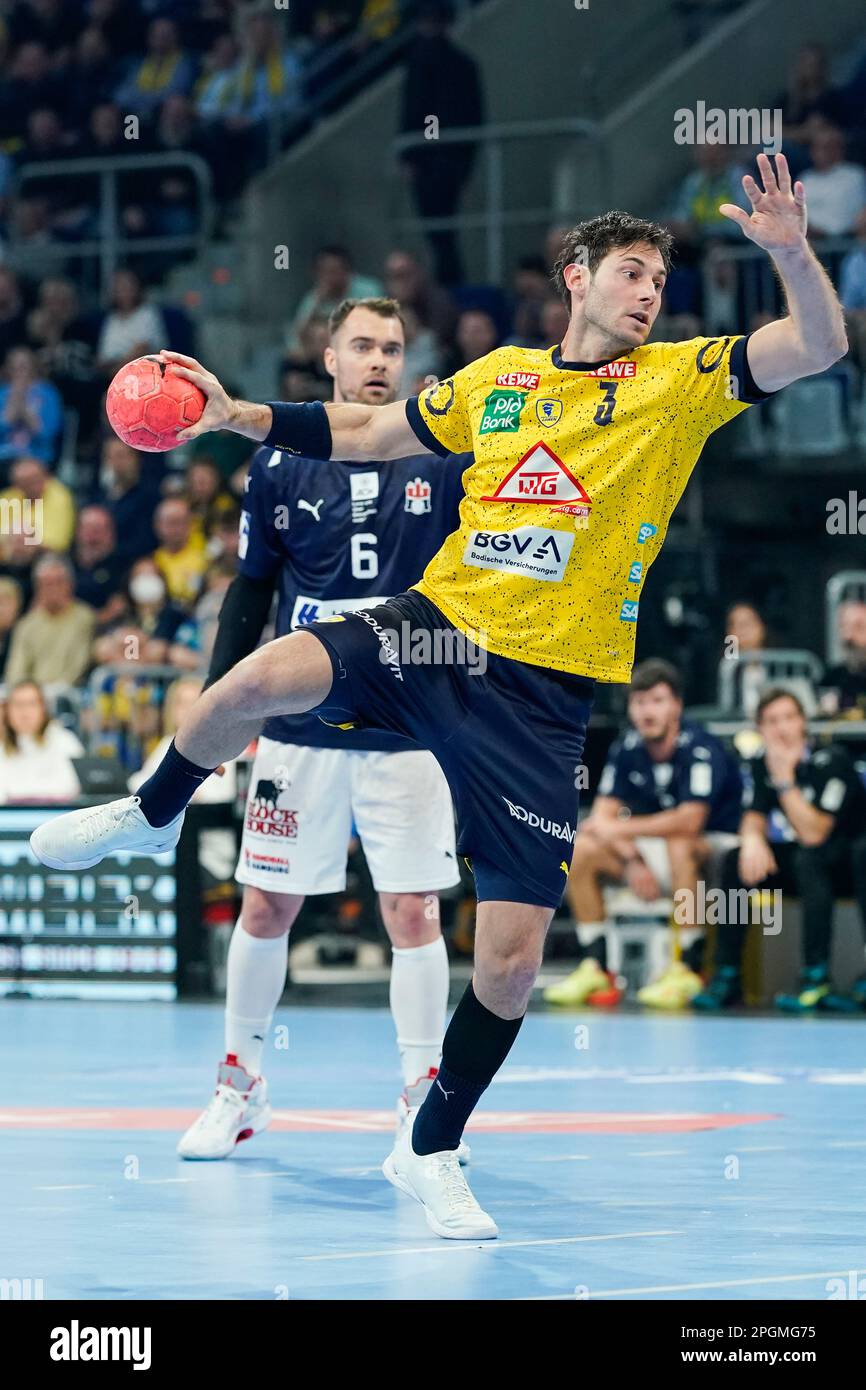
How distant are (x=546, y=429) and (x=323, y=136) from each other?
14608 millimetres

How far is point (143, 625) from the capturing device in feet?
50.2

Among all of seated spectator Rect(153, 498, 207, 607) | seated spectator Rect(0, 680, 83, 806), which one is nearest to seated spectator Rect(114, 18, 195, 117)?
seated spectator Rect(153, 498, 207, 607)

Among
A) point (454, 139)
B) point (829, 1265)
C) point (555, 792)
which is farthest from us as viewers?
point (454, 139)

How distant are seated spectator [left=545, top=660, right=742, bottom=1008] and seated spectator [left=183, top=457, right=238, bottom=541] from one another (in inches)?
194

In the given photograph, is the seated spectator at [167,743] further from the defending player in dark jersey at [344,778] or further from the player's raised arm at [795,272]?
the player's raised arm at [795,272]

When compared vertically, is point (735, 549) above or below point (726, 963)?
above

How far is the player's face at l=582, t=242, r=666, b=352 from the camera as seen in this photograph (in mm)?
5395

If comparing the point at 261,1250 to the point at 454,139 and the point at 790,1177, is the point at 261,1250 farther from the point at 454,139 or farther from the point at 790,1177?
the point at 454,139

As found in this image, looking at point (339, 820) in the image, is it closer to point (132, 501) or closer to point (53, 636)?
point (53, 636)

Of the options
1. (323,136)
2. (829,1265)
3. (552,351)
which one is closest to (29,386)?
(323,136)

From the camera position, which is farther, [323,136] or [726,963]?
[323,136]

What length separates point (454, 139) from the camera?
17.7m

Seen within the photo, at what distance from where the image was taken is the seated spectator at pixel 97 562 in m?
16.3

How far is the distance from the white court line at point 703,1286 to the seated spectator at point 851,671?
7.79m
